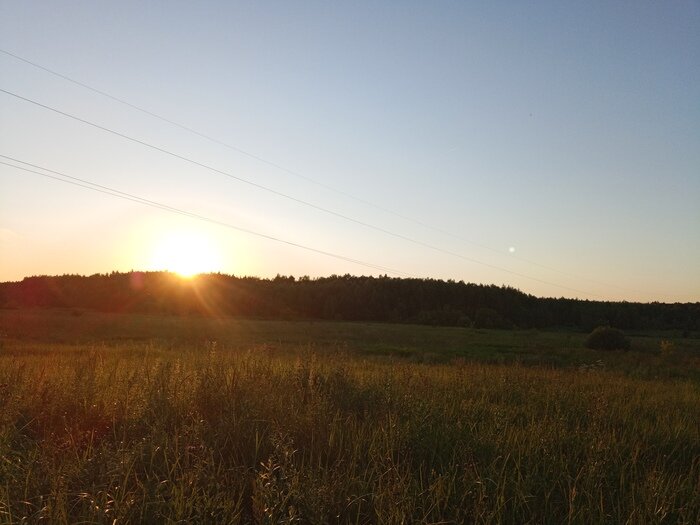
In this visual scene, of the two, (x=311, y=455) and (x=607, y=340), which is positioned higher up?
(x=311, y=455)

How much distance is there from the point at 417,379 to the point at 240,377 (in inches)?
123

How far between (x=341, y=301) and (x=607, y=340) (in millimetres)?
60140

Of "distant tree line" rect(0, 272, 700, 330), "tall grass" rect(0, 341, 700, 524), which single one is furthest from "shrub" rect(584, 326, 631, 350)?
"tall grass" rect(0, 341, 700, 524)

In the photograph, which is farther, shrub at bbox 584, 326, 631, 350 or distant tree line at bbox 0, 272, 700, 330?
distant tree line at bbox 0, 272, 700, 330

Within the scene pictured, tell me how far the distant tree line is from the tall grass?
234 feet

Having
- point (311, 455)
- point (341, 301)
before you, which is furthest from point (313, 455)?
point (341, 301)

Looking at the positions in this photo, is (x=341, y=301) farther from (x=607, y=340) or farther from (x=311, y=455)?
(x=311, y=455)

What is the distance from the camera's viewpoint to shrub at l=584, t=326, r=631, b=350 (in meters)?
47.2

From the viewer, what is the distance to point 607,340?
4769 centimetres

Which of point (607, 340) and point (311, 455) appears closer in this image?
point (311, 455)

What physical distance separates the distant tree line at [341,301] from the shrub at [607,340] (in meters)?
42.1

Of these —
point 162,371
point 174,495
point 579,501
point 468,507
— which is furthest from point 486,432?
point 162,371

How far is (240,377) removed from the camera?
7156 millimetres

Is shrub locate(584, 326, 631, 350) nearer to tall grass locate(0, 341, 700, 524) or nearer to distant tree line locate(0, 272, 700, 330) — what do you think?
distant tree line locate(0, 272, 700, 330)
